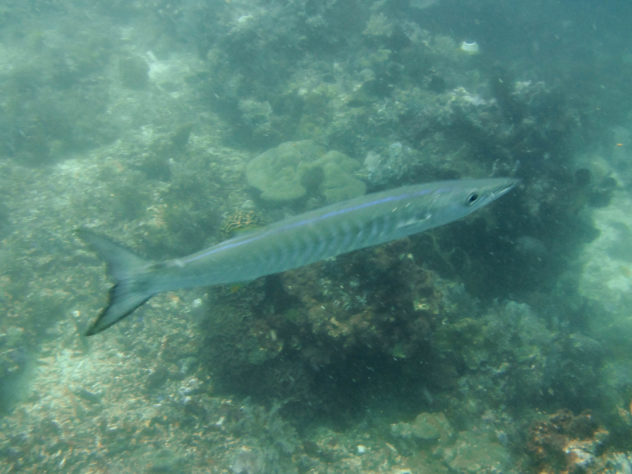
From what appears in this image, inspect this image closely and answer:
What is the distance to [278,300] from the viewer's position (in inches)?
207

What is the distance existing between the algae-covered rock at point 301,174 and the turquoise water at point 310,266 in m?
0.07

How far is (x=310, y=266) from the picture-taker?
5.21 m

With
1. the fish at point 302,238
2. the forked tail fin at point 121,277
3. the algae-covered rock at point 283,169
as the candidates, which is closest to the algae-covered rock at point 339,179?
the algae-covered rock at point 283,169

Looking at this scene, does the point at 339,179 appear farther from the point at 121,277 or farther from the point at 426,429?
the point at 121,277

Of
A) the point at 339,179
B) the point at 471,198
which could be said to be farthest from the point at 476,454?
the point at 339,179

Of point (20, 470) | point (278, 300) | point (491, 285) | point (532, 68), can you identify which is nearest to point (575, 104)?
point (532, 68)

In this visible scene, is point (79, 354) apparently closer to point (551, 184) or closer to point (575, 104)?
point (551, 184)

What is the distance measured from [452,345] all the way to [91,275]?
323 inches

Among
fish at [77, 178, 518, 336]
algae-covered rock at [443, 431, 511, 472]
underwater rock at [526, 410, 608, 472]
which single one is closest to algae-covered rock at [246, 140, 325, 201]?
fish at [77, 178, 518, 336]

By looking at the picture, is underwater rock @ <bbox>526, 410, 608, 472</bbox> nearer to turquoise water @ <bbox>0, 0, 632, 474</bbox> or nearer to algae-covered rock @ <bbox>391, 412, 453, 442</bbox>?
turquoise water @ <bbox>0, 0, 632, 474</bbox>

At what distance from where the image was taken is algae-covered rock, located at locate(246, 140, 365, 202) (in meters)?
8.48

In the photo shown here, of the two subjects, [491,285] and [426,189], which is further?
[491,285]

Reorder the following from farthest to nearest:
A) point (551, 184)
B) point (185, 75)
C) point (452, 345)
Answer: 1. point (185, 75)
2. point (551, 184)
3. point (452, 345)

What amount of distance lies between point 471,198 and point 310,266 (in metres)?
3.05
